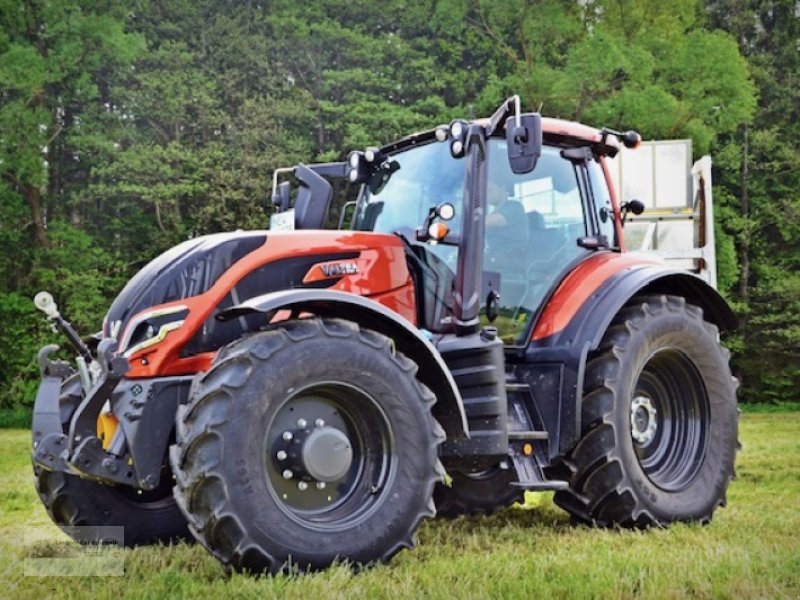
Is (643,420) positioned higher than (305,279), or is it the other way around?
(305,279)

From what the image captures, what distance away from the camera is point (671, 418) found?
18.9 feet

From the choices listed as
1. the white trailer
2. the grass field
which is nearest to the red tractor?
the grass field

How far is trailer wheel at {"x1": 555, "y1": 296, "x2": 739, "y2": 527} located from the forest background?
1754 centimetres

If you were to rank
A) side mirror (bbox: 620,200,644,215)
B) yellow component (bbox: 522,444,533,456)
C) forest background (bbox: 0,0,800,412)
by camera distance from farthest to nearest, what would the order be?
forest background (bbox: 0,0,800,412) < side mirror (bbox: 620,200,644,215) < yellow component (bbox: 522,444,533,456)

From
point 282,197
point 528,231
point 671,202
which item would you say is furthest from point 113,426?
point 671,202

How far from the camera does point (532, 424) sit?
5.10 meters

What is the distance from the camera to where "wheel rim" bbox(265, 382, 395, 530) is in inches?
158

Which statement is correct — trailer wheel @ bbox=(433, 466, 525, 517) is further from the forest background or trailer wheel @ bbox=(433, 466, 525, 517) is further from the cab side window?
the forest background

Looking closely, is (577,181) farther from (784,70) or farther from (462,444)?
(784,70)

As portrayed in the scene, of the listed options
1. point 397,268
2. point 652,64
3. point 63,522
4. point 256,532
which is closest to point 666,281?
point 397,268

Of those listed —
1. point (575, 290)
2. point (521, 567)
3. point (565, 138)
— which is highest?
point (565, 138)

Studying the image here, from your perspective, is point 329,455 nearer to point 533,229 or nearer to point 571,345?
point 571,345

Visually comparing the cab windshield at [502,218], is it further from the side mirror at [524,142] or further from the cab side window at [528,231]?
the side mirror at [524,142]

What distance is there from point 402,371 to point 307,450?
1.72 feet
